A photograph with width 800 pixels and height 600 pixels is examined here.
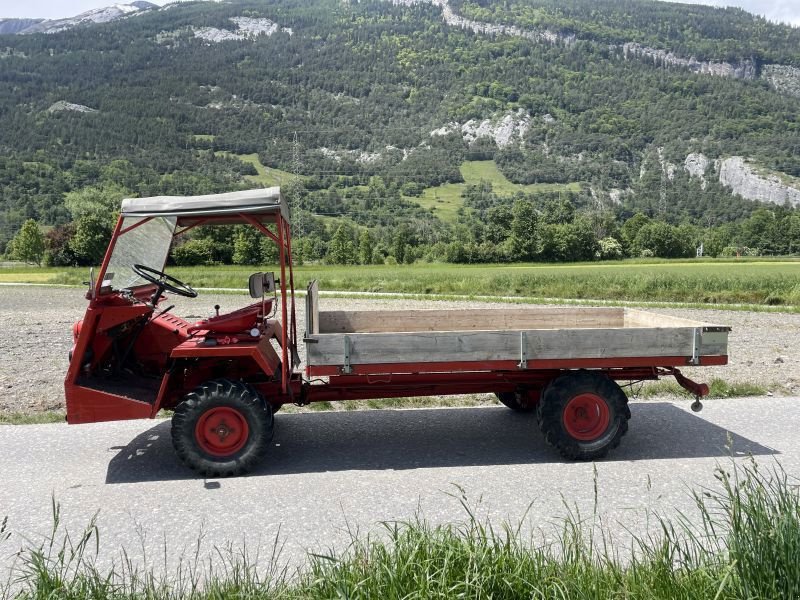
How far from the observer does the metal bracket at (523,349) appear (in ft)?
19.9

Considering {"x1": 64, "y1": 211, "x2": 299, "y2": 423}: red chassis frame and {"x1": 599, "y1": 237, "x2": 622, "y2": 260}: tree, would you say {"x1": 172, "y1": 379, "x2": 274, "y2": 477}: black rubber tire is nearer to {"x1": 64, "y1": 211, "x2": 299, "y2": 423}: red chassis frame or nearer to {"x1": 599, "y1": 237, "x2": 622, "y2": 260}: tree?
{"x1": 64, "y1": 211, "x2": 299, "y2": 423}: red chassis frame

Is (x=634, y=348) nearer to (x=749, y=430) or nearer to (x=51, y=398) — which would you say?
(x=749, y=430)

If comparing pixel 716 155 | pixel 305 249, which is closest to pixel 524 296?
pixel 305 249

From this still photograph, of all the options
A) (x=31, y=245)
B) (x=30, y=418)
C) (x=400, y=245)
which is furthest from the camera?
(x=400, y=245)

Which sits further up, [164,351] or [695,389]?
[164,351]

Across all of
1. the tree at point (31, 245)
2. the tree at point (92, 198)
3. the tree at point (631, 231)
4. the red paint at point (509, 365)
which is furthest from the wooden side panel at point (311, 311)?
the tree at point (92, 198)

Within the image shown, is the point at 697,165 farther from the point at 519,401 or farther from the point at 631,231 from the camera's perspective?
the point at 519,401

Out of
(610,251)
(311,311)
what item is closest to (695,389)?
(311,311)

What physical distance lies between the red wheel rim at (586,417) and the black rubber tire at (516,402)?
1266mm

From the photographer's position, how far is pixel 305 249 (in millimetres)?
85812

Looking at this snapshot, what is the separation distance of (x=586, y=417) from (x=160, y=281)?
423 cm

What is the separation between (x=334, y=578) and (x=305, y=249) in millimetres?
83842

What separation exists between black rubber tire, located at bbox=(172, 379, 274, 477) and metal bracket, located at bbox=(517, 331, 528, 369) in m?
2.29

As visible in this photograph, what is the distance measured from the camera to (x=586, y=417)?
6.29 m
